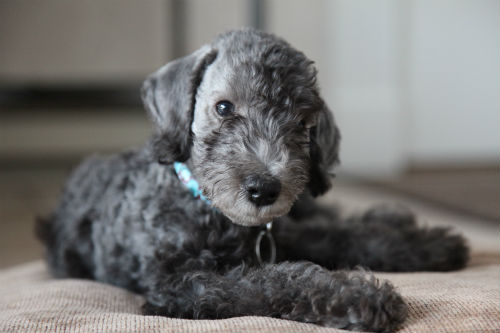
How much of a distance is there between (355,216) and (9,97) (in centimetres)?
577

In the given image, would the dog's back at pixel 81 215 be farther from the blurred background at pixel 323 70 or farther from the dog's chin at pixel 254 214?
the blurred background at pixel 323 70

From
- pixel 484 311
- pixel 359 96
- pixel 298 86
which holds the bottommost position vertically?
pixel 359 96

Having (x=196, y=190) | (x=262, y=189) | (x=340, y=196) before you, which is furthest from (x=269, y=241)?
(x=340, y=196)

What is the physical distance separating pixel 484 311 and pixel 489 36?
238 inches

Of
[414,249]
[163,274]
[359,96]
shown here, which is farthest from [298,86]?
[359,96]

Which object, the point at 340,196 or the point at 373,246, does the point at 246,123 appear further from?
the point at 340,196

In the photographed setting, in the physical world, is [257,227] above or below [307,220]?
above

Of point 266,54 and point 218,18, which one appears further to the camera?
point 218,18

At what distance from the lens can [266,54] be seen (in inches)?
75.9

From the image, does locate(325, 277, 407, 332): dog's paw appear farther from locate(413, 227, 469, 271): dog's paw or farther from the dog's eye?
locate(413, 227, 469, 271): dog's paw

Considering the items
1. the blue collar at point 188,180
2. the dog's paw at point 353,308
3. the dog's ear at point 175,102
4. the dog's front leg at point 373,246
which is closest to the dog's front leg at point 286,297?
the dog's paw at point 353,308

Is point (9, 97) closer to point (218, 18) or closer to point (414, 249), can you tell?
point (218, 18)

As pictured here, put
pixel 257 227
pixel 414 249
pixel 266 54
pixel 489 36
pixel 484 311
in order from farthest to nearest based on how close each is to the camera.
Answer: pixel 489 36, pixel 414 249, pixel 257 227, pixel 266 54, pixel 484 311

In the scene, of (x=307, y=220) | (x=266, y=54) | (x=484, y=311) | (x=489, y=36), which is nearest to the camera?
(x=484, y=311)
